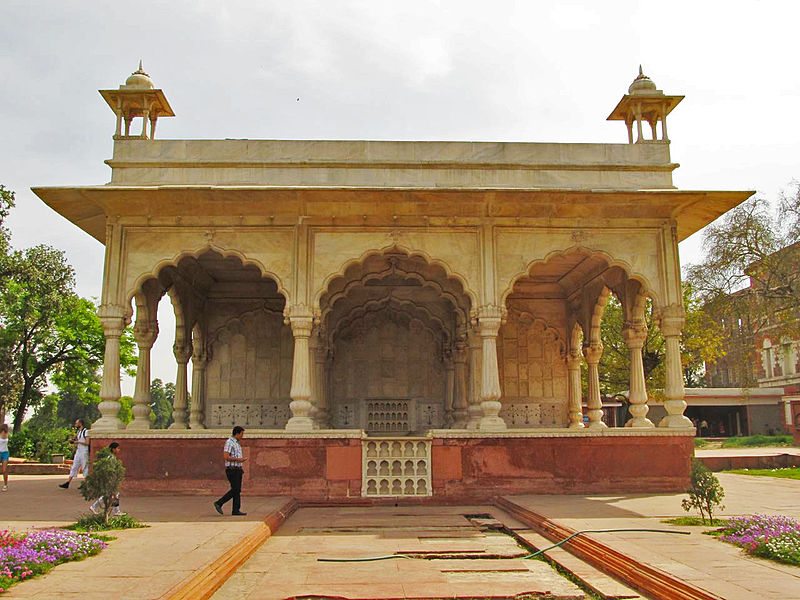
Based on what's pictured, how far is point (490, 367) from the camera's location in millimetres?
12562

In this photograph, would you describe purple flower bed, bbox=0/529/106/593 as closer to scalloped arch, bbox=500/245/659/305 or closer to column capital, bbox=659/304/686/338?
scalloped arch, bbox=500/245/659/305

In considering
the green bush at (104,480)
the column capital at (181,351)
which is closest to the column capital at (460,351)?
the column capital at (181,351)

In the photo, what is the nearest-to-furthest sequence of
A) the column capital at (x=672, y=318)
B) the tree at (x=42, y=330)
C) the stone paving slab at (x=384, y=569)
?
the stone paving slab at (x=384, y=569), the column capital at (x=672, y=318), the tree at (x=42, y=330)

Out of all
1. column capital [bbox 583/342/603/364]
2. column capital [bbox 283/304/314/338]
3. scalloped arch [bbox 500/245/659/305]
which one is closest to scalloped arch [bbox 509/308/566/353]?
column capital [bbox 583/342/603/364]

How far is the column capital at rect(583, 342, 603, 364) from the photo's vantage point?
16609 mm

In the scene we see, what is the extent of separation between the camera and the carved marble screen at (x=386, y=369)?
17625 millimetres

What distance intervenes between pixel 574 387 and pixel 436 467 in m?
6.62

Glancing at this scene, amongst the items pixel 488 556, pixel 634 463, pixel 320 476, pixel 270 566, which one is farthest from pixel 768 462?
pixel 270 566

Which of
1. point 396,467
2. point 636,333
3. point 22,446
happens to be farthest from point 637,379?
point 22,446

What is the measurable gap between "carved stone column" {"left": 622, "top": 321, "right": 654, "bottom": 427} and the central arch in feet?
12.8

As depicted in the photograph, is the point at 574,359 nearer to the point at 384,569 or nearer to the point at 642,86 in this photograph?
the point at 642,86

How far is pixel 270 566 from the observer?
6.96m

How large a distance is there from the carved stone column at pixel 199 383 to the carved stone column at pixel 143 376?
2.23 m

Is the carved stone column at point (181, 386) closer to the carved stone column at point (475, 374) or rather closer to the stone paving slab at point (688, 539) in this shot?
the carved stone column at point (475, 374)
